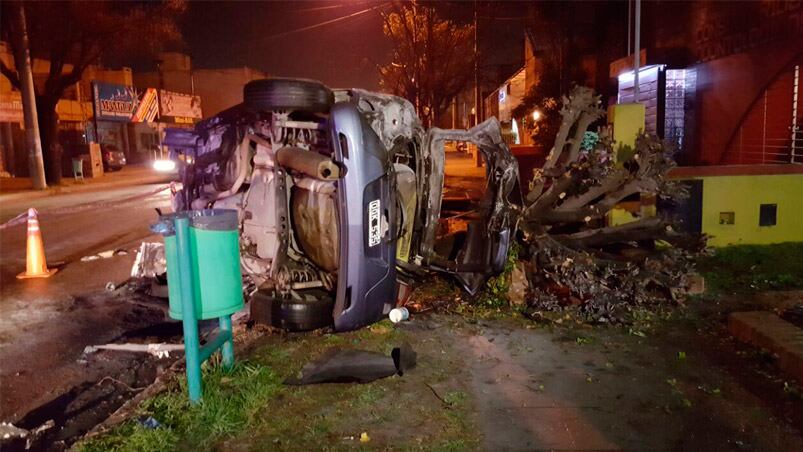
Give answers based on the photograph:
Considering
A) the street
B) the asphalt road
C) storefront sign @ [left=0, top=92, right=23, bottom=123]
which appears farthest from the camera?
storefront sign @ [left=0, top=92, right=23, bottom=123]

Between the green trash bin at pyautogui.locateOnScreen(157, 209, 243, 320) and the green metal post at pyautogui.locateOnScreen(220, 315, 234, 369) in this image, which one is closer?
the green trash bin at pyautogui.locateOnScreen(157, 209, 243, 320)

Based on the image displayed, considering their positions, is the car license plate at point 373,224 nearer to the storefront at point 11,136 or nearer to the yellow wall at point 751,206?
the yellow wall at point 751,206

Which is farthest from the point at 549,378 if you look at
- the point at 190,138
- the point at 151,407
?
the point at 190,138

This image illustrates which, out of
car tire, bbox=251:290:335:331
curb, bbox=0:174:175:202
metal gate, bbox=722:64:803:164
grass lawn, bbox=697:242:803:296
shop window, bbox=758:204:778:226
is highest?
metal gate, bbox=722:64:803:164

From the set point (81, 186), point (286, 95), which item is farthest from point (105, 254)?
point (81, 186)

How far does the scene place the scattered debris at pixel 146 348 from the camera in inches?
225

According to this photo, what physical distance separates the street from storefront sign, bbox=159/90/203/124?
108 feet

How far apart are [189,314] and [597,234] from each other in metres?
4.43

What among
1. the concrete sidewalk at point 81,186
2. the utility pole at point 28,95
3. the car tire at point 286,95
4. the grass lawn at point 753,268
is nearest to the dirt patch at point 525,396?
the grass lawn at point 753,268

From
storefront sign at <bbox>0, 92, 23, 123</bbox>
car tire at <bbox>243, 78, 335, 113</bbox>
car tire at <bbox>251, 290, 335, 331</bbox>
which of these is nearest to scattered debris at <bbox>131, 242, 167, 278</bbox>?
car tire at <bbox>251, 290, 335, 331</bbox>

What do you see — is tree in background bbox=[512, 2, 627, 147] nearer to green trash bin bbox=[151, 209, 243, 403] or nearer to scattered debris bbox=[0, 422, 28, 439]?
green trash bin bbox=[151, 209, 243, 403]

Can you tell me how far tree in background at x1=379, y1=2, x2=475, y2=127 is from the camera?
3184 centimetres

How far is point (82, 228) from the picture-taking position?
43.4 feet

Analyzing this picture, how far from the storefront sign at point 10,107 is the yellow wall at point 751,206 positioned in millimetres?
29838
